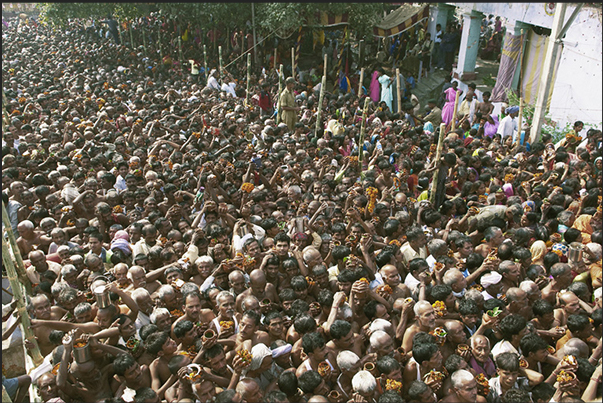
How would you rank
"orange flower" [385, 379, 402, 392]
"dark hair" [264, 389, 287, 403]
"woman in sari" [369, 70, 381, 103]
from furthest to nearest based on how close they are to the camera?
1. "woman in sari" [369, 70, 381, 103]
2. "orange flower" [385, 379, 402, 392]
3. "dark hair" [264, 389, 287, 403]

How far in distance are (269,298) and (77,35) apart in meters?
27.8

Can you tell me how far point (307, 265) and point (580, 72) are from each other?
9.32 meters

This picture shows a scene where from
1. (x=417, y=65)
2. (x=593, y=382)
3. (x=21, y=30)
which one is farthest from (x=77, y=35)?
(x=593, y=382)

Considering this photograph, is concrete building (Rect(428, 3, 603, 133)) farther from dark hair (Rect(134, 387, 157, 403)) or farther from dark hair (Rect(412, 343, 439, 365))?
dark hair (Rect(134, 387, 157, 403))

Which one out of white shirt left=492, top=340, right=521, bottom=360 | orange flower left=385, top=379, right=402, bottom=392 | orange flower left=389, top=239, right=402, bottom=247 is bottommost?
orange flower left=389, top=239, right=402, bottom=247

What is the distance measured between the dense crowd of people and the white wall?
214 centimetres

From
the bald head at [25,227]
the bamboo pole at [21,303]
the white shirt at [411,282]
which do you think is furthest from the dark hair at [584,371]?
the bald head at [25,227]

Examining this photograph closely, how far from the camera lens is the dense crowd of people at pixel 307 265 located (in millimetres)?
3791

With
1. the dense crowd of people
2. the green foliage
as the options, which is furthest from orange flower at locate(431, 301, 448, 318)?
the green foliage

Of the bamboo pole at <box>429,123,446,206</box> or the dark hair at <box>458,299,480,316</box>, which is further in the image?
the bamboo pole at <box>429,123,446,206</box>

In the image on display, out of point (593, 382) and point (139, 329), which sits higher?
point (593, 382)

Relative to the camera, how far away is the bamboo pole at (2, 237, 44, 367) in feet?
13.8

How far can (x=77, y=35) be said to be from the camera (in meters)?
27.7

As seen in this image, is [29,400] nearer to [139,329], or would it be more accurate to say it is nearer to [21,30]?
[139,329]
